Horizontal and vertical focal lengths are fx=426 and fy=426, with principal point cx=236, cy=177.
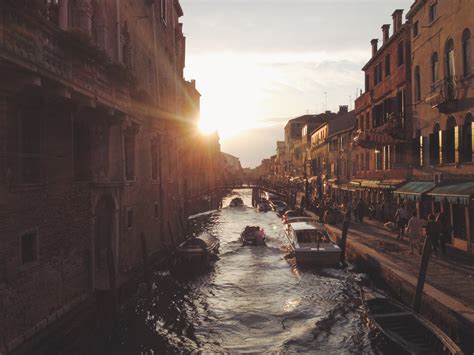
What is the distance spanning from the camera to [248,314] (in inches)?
511

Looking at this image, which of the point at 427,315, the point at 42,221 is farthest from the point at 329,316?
the point at 42,221

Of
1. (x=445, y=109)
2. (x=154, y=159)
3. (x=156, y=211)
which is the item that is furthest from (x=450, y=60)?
(x=156, y=211)

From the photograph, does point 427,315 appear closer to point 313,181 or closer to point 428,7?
point 428,7

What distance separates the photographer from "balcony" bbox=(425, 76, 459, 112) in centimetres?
1536

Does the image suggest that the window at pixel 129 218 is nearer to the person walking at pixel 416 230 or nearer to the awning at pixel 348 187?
the person walking at pixel 416 230

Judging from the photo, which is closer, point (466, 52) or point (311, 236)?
point (466, 52)

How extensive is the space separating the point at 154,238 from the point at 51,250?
9.70 m

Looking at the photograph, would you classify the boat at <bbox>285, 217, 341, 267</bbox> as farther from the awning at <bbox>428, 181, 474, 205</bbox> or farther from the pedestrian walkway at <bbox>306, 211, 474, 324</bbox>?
the awning at <bbox>428, 181, 474, 205</bbox>

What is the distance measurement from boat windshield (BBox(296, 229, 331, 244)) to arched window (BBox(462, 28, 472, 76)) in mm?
8801

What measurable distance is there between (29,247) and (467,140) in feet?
45.9

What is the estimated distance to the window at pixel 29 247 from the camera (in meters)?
8.97

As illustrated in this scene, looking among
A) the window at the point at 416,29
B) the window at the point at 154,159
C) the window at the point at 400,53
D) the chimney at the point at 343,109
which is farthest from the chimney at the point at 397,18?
the chimney at the point at 343,109

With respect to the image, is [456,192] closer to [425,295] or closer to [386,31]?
[425,295]

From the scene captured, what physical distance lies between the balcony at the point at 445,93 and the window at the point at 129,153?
37.8 ft
